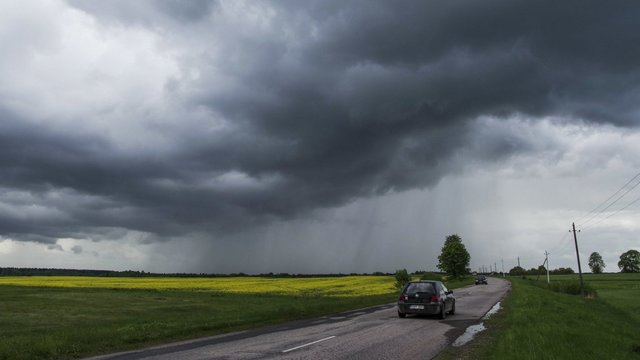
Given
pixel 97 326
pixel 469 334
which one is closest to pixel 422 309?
pixel 469 334

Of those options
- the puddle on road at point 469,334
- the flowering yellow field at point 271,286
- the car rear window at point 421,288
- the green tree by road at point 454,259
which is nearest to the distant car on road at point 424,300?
the car rear window at point 421,288

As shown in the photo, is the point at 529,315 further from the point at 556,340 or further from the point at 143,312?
the point at 143,312

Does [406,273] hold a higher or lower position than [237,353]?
higher

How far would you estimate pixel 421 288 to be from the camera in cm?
2602

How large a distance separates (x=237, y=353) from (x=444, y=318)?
553 inches

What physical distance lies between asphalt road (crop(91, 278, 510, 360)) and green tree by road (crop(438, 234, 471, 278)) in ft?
374

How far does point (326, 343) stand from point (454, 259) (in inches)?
4833

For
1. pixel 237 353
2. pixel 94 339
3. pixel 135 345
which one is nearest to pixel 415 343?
pixel 237 353

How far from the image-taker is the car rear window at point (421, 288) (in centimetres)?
2573

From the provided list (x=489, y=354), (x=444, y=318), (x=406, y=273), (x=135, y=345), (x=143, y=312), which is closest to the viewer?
(x=489, y=354)

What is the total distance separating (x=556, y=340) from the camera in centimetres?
1545

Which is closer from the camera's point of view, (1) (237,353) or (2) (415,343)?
(1) (237,353)

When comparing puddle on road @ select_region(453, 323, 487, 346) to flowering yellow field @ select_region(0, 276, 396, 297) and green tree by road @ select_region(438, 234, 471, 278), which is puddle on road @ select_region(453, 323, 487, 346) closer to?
flowering yellow field @ select_region(0, 276, 396, 297)

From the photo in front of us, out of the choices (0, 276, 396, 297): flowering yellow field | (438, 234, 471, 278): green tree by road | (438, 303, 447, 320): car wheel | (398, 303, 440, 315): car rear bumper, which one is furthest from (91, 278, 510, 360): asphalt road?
(438, 234, 471, 278): green tree by road
